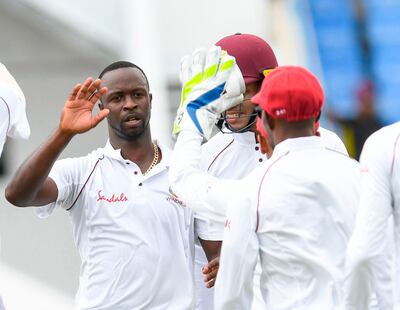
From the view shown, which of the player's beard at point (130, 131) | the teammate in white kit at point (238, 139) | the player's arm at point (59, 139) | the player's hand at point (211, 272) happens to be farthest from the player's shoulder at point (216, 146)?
the player's arm at point (59, 139)

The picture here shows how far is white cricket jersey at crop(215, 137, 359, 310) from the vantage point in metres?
5.12

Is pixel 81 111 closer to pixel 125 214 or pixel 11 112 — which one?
pixel 11 112

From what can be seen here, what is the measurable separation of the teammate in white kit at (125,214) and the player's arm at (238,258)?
0.94 meters

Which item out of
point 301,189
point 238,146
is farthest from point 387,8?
point 301,189

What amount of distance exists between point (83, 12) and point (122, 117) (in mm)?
7019

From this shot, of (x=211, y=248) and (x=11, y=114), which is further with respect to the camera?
(x=211, y=248)

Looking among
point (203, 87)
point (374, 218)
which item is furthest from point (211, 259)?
point (374, 218)

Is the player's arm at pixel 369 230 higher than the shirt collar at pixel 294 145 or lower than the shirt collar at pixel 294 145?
lower

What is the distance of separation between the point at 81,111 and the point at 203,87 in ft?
1.76

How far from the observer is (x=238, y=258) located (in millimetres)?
5133

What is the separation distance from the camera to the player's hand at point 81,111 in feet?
18.7

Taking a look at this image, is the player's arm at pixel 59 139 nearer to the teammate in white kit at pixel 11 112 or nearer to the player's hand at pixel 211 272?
the teammate in white kit at pixel 11 112

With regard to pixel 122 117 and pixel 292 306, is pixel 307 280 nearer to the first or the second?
pixel 292 306

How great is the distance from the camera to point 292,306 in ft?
16.9
